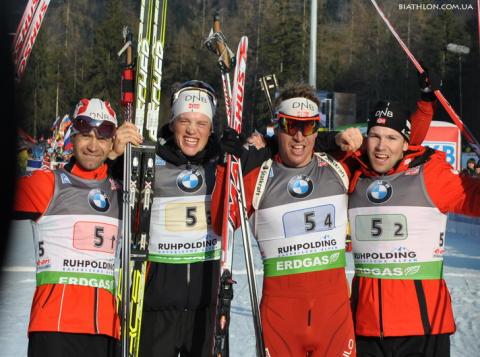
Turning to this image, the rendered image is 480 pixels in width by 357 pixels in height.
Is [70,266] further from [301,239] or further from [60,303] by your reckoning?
[301,239]

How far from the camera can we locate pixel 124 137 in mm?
3971

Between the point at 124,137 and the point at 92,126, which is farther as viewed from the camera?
the point at 124,137

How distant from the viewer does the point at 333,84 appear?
58031mm

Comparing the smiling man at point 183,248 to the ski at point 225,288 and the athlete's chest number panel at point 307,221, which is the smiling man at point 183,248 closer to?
the ski at point 225,288

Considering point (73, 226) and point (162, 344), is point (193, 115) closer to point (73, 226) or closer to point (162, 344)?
point (73, 226)

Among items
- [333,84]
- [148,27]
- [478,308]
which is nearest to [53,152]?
[478,308]

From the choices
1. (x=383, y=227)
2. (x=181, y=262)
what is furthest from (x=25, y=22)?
(x=383, y=227)

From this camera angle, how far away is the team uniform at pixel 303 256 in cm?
361

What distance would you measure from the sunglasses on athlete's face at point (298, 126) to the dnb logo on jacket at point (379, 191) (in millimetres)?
410

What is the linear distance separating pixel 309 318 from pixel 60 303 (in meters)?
1.18

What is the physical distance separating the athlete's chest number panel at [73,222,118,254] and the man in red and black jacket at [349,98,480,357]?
122cm

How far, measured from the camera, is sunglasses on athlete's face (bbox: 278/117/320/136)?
379 cm

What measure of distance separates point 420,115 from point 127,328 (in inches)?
77.9

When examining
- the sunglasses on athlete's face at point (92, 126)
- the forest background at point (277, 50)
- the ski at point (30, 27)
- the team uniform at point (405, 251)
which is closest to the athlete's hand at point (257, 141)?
the team uniform at point (405, 251)
